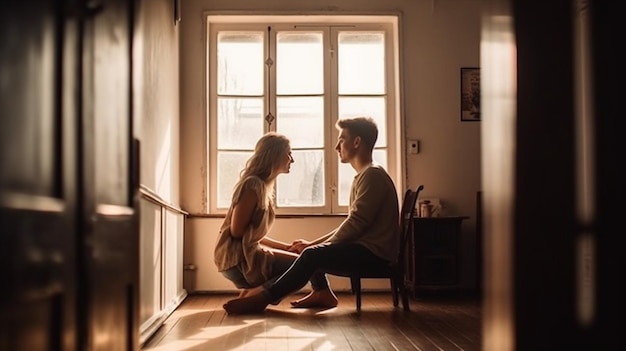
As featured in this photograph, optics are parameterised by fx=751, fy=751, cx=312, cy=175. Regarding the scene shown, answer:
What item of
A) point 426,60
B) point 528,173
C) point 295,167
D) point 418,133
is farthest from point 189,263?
point 528,173

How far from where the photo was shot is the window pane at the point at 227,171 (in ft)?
20.1

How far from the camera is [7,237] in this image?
1.18 m

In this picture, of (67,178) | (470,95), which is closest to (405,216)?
(470,95)

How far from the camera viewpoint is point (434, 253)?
5.62m

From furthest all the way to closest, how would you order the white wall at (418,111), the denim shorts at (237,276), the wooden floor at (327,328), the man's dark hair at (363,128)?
the white wall at (418,111) < the man's dark hair at (363,128) < the denim shorts at (237,276) < the wooden floor at (327,328)

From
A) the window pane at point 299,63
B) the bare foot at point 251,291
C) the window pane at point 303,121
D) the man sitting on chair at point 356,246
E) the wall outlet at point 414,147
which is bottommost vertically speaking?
the bare foot at point 251,291

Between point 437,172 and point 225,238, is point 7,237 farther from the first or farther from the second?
point 437,172

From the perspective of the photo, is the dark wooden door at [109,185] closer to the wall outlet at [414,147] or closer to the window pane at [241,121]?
the window pane at [241,121]

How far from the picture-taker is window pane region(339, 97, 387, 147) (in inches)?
245

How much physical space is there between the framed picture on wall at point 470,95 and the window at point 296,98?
21.9 inches

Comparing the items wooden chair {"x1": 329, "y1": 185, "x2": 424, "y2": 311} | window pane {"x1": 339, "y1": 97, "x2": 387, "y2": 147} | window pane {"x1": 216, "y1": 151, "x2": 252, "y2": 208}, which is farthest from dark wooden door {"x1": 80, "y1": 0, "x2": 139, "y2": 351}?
window pane {"x1": 339, "y1": 97, "x2": 387, "y2": 147}

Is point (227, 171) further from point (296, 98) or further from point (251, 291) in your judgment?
point (251, 291)

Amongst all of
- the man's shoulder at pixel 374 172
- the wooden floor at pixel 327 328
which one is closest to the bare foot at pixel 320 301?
the wooden floor at pixel 327 328

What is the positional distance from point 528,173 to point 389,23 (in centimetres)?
495
